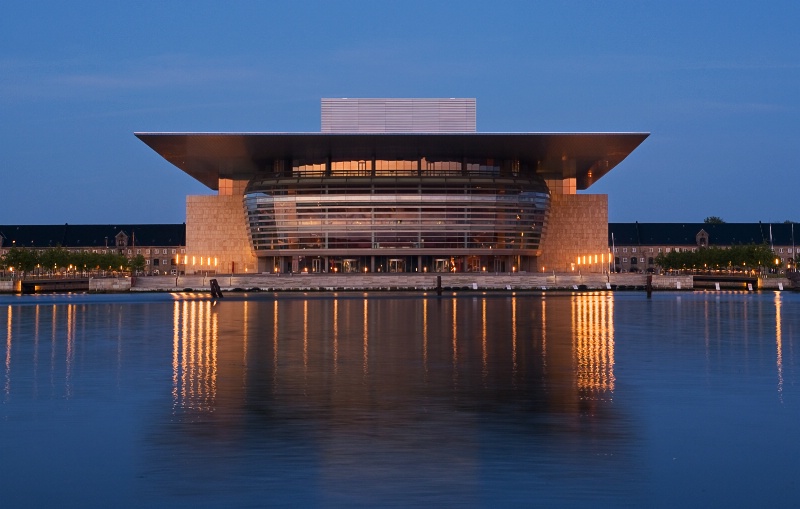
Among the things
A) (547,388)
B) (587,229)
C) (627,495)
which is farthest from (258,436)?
(587,229)

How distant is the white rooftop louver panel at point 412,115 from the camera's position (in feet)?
324

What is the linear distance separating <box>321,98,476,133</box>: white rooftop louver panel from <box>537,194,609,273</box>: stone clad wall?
17.4 m

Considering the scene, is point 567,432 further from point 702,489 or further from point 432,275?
point 432,275

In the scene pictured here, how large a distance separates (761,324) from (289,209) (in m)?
70.4

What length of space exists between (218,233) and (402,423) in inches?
3899

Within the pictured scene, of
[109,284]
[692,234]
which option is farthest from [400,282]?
[692,234]

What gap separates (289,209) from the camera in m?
100

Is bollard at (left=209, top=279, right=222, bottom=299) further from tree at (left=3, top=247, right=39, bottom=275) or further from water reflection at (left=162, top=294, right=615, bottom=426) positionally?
tree at (left=3, top=247, right=39, bottom=275)

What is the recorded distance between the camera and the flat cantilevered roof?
8662 cm

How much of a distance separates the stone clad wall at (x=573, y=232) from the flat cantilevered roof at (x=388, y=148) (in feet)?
16.2

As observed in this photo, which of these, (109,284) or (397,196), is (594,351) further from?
(397,196)

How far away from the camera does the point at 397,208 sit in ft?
327

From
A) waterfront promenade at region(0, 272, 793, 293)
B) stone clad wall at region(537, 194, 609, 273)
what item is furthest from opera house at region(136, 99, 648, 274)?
waterfront promenade at region(0, 272, 793, 293)

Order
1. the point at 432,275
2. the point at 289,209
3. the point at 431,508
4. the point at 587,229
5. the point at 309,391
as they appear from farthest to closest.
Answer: the point at 587,229 → the point at 289,209 → the point at 432,275 → the point at 309,391 → the point at 431,508
